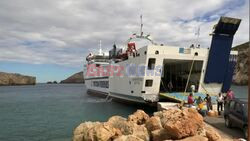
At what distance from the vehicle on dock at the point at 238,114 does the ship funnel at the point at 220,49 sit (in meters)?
11.8

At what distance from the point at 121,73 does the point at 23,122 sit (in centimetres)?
1129

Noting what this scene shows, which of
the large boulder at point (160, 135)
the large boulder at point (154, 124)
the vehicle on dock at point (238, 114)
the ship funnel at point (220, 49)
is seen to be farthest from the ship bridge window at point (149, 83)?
the large boulder at point (160, 135)

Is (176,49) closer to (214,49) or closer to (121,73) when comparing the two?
(214,49)

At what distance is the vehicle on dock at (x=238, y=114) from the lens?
9.15 metres

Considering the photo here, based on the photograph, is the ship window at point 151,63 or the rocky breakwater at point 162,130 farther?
the ship window at point 151,63

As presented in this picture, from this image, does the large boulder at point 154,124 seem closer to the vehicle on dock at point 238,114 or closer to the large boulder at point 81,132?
the large boulder at point 81,132

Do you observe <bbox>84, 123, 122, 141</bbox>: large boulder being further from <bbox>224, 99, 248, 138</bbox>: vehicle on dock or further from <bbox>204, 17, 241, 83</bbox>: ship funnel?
<bbox>204, 17, 241, 83</bbox>: ship funnel

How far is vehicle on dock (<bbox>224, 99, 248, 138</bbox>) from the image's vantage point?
9148 millimetres

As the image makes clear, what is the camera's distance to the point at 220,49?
21.9m

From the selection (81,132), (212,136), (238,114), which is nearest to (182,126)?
(212,136)

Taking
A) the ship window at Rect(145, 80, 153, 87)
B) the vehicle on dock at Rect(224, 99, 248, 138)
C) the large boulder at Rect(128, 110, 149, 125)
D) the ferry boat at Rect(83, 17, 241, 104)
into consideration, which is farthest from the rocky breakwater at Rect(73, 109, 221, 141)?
the ship window at Rect(145, 80, 153, 87)

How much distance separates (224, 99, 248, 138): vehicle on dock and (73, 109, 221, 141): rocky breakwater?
1.69m

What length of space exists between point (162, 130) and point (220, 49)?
16194 millimetres

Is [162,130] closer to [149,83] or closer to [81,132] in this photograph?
[81,132]
